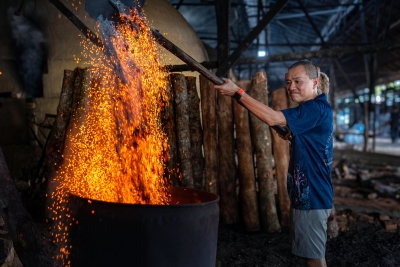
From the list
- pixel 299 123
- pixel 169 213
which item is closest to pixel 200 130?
pixel 299 123

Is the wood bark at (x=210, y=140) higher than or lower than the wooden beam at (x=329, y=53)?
lower

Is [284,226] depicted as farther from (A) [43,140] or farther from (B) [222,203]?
(A) [43,140]

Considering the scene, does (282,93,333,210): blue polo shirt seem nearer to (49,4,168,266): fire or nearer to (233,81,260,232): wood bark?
(49,4,168,266): fire

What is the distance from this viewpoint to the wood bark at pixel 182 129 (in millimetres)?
4762

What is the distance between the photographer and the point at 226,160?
5008 mm

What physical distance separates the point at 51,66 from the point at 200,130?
13.2ft

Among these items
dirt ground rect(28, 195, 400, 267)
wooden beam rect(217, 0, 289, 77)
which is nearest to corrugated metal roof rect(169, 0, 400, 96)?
wooden beam rect(217, 0, 289, 77)

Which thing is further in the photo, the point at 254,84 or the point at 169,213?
the point at 254,84

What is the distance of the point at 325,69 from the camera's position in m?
21.7

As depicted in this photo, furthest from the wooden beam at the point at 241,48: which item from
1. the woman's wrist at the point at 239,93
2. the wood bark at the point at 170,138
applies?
the woman's wrist at the point at 239,93

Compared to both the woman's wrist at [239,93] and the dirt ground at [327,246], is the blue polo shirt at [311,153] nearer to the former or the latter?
the woman's wrist at [239,93]

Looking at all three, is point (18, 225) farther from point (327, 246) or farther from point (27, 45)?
point (27, 45)

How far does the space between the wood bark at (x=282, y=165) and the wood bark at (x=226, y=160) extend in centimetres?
60

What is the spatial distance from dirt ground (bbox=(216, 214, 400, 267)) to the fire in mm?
1299
